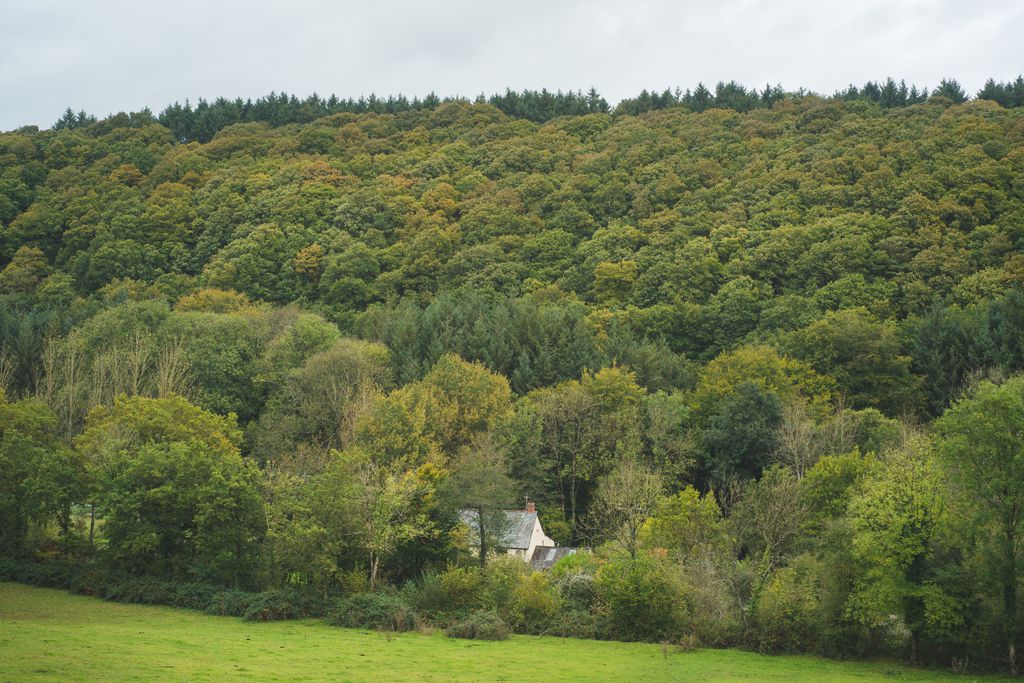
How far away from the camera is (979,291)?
83562 millimetres

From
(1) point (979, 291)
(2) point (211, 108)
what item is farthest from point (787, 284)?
(2) point (211, 108)

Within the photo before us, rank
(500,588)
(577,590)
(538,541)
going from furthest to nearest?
1. (538,541)
2. (577,590)
3. (500,588)

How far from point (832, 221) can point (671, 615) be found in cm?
6435

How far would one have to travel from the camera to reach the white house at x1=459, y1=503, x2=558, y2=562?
49.8 meters

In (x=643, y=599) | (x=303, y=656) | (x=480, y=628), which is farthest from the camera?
(x=643, y=599)

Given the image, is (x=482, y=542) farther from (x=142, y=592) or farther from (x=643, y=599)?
(x=142, y=592)

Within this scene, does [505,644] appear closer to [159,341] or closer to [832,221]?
[159,341]

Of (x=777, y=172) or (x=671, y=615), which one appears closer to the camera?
(x=671, y=615)

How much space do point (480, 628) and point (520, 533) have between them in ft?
49.3

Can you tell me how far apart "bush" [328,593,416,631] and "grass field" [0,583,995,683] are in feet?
3.41

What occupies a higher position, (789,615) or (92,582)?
(92,582)

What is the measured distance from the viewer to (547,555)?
55.6m

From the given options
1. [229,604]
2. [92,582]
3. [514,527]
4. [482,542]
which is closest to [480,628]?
[482,542]

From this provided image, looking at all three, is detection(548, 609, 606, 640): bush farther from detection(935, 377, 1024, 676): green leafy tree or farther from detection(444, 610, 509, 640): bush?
detection(935, 377, 1024, 676): green leafy tree
